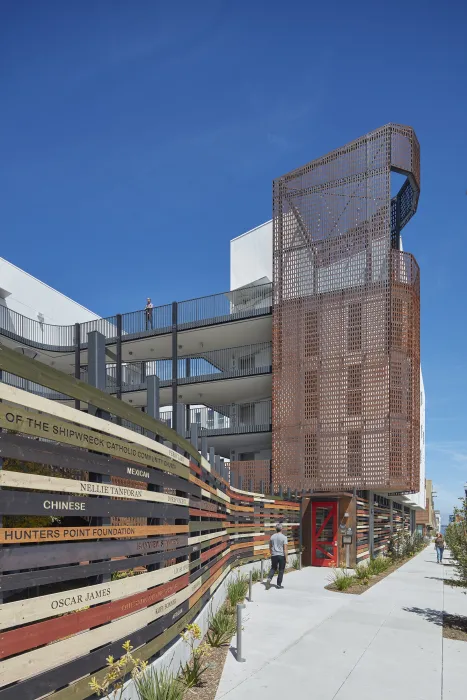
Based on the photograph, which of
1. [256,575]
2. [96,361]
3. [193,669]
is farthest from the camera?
[256,575]

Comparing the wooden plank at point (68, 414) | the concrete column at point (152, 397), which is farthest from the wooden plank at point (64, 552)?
the concrete column at point (152, 397)

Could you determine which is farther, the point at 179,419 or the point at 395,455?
the point at 395,455

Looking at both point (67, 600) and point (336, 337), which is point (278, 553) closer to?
point (67, 600)

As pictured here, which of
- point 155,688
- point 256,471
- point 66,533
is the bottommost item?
point 155,688

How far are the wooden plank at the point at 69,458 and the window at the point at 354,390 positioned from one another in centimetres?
2157

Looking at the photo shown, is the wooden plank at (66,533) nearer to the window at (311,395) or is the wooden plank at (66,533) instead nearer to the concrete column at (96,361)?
the concrete column at (96,361)

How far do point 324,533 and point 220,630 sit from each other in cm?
1614

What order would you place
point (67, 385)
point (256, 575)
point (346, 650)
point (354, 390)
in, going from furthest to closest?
point (354, 390) < point (256, 575) < point (346, 650) < point (67, 385)

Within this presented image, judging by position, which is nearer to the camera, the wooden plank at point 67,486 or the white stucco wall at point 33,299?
the wooden plank at point 67,486

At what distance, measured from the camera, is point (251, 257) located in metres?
38.4

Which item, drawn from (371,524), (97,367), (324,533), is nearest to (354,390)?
(371,524)

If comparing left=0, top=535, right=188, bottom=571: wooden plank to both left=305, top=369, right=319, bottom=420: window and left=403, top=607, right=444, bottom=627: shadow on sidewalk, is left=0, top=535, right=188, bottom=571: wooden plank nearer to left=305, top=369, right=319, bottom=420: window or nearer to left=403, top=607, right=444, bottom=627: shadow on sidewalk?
left=403, top=607, right=444, bottom=627: shadow on sidewalk

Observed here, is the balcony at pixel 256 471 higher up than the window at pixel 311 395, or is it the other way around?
the window at pixel 311 395

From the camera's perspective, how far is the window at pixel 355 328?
2835 centimetres
